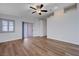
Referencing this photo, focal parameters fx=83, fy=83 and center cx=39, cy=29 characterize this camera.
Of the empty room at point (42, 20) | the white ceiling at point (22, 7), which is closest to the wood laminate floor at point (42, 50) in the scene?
the empty room at point (42, 20)

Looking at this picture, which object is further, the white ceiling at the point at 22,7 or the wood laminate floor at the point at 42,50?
the wood laminate floor at the point at 42,50

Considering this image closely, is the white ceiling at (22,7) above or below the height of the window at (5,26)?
above

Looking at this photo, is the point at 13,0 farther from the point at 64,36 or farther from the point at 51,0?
the point at 64,36

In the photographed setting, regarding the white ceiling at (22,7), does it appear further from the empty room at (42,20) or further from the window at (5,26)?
Result: the window at (5,26)

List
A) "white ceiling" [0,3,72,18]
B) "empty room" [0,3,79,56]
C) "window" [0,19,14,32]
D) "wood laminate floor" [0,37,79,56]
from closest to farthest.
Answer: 1. "white ceiling" [0,3,72,18]
2. "empty room" [0,3,79,56]
3. "wood laminate floor" [0,37,79,56]
4. "window" [0,19,14,32]

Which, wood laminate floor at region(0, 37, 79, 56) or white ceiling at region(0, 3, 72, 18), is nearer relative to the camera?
white ceiling at region(0, 3, 72, 18)

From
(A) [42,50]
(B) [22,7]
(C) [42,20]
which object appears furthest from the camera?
(C) [42,20]

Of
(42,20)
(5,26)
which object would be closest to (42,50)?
(42,20)

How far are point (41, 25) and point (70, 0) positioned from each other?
20.6 feet

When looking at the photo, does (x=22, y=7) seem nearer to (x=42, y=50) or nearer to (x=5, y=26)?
(x=5, y=26)

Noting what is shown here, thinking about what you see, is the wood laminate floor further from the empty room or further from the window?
the window

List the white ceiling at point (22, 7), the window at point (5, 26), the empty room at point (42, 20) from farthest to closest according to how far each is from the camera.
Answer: the window at point (5, 26), the empty room at point (42, 20), the white ceiling at point (22, 7)

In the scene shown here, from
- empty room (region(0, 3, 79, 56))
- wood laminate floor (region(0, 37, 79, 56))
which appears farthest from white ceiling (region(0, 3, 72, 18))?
wood laminate floor (region(0, 37, 79, 56))

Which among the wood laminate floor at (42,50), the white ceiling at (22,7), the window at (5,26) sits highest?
the white ceiling at (22,7)
